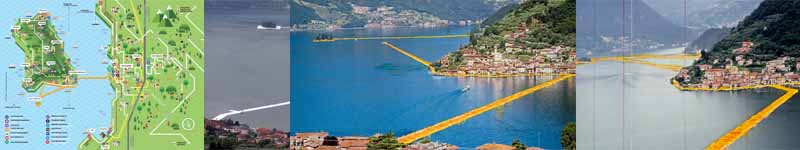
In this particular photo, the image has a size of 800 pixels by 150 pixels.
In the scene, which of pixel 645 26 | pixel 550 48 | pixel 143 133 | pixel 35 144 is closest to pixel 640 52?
pixel 645 26

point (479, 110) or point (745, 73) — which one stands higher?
point (745, 73)

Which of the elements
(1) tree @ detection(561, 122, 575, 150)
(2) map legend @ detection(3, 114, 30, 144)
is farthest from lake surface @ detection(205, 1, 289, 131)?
(1) tree @ detection(561, 122, 575, 150)

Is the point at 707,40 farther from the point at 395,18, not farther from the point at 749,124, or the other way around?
the point at 395,18

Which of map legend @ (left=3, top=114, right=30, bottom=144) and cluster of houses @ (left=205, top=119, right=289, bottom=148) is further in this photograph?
cluster of houses @ (left=205, top=119, right=289, bottom=148)

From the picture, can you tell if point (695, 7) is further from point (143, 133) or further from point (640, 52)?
point (143, 133)

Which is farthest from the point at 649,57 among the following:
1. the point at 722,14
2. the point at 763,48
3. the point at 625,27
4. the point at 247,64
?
the point at 247,64

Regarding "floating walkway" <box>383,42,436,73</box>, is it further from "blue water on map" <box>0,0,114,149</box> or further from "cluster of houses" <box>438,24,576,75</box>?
"blue water on map" <box>0,0,114,149</box>

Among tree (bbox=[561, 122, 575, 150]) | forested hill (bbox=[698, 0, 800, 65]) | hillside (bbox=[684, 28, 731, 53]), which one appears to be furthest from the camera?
tree (bbox=[561, 122, 575, 150])
